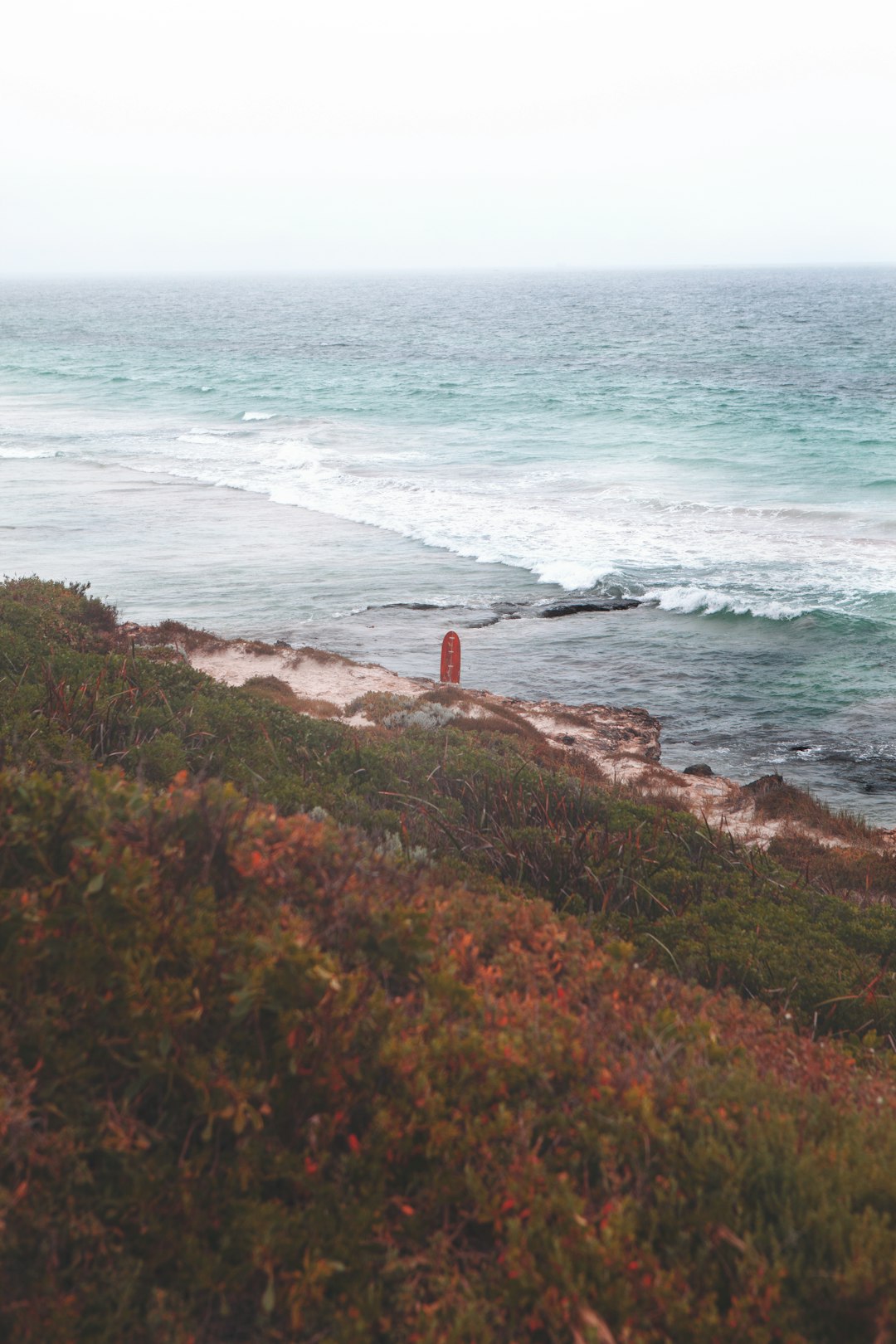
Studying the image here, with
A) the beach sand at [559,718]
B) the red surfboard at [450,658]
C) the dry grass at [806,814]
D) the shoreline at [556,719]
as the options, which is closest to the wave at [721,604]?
the shoreline at [556,719]

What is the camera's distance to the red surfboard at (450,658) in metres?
15.8

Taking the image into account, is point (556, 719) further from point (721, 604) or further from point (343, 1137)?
point (343, 1137)

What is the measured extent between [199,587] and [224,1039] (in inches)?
803

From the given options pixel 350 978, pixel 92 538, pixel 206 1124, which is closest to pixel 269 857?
pixel 350 978

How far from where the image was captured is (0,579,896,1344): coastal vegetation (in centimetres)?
278

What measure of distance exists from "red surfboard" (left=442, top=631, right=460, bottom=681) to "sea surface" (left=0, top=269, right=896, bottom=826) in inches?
69.0

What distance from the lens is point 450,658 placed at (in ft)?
52.4

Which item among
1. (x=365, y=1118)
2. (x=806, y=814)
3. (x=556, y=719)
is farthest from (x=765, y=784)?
(x=365, y=1118)

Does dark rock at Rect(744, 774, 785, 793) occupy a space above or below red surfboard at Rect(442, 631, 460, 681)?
below

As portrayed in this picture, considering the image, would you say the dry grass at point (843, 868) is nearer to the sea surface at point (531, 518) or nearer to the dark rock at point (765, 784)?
the dark rock at point (765, 784)

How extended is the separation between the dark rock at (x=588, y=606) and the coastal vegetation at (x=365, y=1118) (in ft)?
56.8

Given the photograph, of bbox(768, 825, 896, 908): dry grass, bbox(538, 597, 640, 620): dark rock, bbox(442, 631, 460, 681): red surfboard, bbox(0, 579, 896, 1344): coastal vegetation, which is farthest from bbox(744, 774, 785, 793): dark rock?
bbox(538, 597, 640, 620): dark rock

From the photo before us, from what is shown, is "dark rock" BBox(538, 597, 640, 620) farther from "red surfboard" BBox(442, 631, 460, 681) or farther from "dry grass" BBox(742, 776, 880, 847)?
"dry grass" BBox(742, 776, 880, 847)

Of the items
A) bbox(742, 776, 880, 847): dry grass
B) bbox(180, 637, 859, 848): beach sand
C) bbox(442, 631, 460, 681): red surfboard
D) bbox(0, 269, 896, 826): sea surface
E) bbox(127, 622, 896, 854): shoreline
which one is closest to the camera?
bbox(742, 776, 880, 847): dry grass
